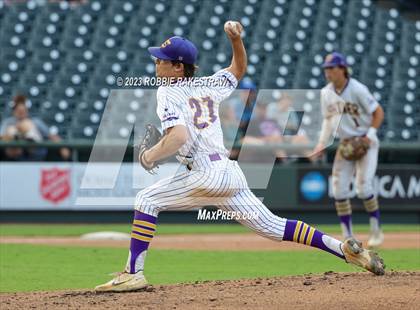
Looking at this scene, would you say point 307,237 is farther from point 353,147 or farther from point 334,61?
point 334,61

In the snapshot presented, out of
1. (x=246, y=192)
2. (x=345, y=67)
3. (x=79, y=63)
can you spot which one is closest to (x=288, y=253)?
(x=345, y=67)

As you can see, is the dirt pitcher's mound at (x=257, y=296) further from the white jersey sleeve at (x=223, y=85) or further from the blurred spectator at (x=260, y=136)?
the blurred spectator at (x=260, y=136)

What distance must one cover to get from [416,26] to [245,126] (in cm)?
730

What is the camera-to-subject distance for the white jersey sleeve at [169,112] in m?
5.93

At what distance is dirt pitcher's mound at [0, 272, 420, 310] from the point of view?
5734 mm

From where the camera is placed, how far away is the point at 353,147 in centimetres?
1055

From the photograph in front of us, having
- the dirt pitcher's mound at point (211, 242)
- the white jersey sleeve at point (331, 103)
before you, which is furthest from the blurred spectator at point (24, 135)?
the white jersey sleeve at point (331, 103)

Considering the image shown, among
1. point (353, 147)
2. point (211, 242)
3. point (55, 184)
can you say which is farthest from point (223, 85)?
point (55, 184)

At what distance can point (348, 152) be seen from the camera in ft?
34.7

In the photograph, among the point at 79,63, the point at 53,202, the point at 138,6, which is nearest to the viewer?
the point at 53,202

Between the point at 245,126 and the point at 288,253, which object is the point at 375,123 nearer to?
the point at 288,253

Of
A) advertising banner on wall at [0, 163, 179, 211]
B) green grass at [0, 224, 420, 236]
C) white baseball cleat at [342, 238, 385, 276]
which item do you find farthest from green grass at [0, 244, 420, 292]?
advertising banner on wall at [0, 163, 179, 211]

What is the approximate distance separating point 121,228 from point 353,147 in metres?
4.73

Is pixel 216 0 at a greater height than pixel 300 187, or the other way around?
pixel 216 0
